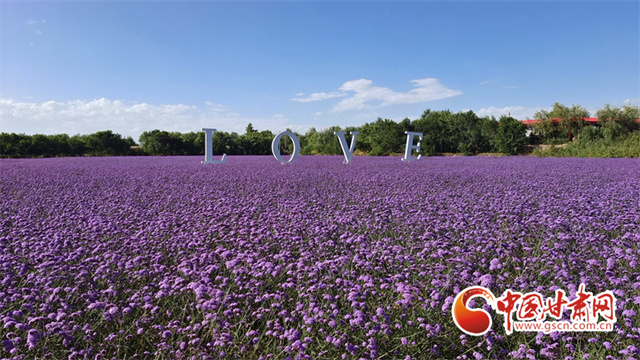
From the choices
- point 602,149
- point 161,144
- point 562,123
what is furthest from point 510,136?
point 161,144

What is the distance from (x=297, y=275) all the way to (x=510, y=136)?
36372 millimetres

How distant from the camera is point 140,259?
3031 millimetres

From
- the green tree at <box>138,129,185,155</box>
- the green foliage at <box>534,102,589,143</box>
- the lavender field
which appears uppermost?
the green foliage at <box>534,102,589,143</box>

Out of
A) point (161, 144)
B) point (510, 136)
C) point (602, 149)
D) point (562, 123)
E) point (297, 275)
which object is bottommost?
point (297, 275)

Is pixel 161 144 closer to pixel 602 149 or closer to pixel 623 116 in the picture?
pixel 602 149

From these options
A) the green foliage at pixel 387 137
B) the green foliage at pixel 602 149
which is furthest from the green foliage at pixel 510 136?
the green foliage at pixel 387 137

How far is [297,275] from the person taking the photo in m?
2.79

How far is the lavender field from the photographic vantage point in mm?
2166

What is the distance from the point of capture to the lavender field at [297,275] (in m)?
2.17

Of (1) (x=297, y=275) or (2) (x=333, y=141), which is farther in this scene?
(2) (x=333, y=141)

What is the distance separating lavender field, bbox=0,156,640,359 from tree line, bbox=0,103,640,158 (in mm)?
31271

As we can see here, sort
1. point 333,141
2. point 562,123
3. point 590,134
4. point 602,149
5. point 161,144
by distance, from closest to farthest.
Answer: point 602,149
point 590,134
point 333,141
point 161,144
point 562,123

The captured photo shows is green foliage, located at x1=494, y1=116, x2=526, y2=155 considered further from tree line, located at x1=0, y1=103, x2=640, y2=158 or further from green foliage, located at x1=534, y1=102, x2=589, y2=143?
green foliage, located at x1=534, y1=102, x2=589, y2=143

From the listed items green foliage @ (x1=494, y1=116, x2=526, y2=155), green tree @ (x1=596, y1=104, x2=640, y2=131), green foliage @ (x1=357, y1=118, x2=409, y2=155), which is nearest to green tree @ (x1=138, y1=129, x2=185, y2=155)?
green foliage @ (x1=357, y1=118, x2=409, y2=155)
